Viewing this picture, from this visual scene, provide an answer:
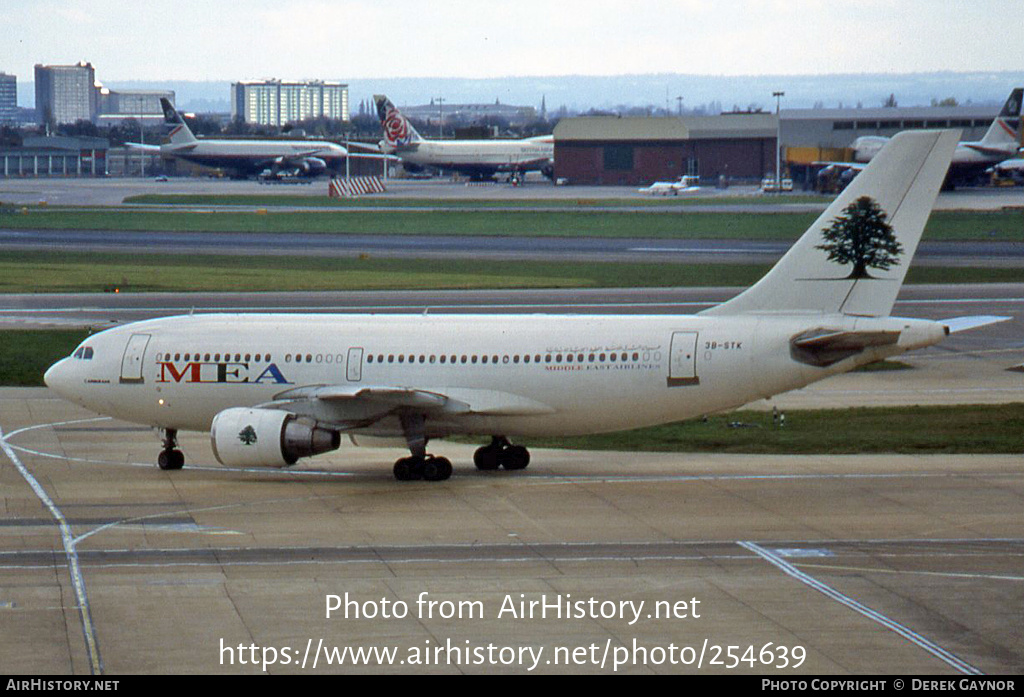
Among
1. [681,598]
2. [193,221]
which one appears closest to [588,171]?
[193,221]

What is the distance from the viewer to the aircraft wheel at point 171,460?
39.2 metres

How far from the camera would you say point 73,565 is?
90.5ft

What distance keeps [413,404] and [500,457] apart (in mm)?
3800

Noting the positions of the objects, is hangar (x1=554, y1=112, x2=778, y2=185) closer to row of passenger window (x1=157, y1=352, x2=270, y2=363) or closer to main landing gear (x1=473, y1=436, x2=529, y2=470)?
main landing gear (x1=473, y1=436, x2=529, y2=470)

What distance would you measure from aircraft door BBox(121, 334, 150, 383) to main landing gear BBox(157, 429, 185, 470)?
182 centimetres

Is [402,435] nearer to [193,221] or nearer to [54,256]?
[54,256]

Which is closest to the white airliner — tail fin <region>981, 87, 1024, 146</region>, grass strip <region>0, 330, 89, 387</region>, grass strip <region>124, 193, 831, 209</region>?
grass strip <region>0, 330, 89, 387</region>

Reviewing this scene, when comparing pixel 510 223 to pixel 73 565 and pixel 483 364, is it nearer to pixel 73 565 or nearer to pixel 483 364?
pixel 483 364

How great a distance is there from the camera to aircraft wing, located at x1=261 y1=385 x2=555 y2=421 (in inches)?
1411

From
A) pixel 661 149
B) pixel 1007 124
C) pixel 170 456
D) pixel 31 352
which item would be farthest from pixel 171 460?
pixel 661 149

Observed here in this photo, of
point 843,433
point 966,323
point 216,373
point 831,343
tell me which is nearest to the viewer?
point 831,343

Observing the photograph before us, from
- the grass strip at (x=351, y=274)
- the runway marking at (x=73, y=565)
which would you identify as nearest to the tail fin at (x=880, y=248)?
the runway marking at (x=73, y=565)

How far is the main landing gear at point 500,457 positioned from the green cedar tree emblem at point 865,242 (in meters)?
9.92

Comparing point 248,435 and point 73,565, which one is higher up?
point 248,435
